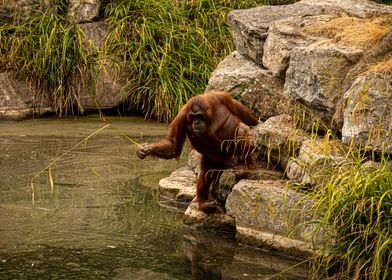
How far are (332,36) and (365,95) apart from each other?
119 centimetres

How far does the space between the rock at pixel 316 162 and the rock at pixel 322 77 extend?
245 millimetres

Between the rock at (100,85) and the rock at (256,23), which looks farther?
the rock at (100,85)

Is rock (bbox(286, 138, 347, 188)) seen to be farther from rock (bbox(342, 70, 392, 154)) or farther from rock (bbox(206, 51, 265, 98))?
rock (bbox(206, 51, 265, 98))

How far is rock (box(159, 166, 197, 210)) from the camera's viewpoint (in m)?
7.08

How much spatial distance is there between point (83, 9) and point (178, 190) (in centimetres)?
467

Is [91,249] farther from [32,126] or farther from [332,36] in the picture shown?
[32,126]

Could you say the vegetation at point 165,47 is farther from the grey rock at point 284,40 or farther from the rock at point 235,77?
the grey rock at point 284,40

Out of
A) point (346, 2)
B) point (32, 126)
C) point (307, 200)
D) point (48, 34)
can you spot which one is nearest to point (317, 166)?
point (307, 200)

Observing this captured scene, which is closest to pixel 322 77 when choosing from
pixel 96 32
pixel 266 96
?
pixel 266 96

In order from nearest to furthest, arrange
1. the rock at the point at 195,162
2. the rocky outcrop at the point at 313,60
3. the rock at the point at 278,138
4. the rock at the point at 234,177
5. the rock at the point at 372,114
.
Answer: the rock at the point at 372,114
the rocky outcrop at the point at 313,60
the rock at the point at 278,138
the rock at the point at 234,177
the rock at the point at 195,162

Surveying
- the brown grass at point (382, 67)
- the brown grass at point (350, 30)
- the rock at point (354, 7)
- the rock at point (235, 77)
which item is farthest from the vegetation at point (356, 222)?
the rock at point (354, 7)

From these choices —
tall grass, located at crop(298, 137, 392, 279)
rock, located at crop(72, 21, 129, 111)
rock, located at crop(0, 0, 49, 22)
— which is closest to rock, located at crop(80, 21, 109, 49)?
rock, located at crop(72, 21, 129, 111)

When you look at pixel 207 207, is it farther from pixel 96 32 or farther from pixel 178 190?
pixel 96 32

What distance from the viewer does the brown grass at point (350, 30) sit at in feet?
20.2
